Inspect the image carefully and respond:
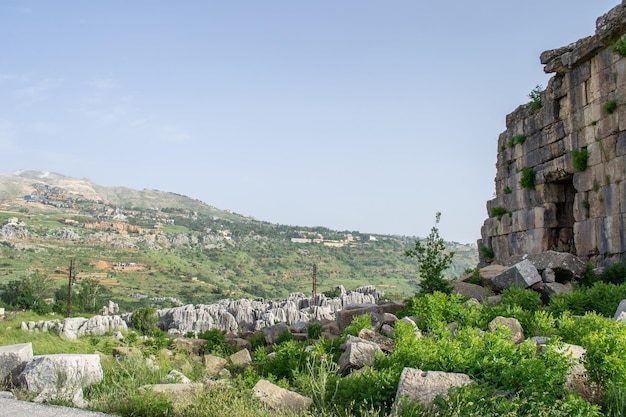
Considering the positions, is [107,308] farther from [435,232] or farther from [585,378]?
[585,378]

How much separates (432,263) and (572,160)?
5021mm

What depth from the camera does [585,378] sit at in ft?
19.9

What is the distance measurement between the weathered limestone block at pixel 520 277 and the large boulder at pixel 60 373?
896 cm

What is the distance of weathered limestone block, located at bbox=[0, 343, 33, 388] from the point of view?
9033 millimetres

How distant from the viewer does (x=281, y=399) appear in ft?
22.5

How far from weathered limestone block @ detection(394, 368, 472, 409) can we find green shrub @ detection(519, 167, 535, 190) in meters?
13.6

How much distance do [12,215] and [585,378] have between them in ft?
465

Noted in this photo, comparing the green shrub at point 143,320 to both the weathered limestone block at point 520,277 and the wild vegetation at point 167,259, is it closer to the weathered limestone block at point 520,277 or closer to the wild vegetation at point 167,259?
the wild vegetation at point 167,259

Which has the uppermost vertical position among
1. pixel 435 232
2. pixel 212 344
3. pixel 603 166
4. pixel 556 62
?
pixel 556 62

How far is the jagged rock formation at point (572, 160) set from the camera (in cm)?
1373

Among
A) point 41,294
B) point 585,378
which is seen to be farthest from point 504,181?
point 41,294

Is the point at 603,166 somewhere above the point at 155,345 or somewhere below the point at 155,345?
above

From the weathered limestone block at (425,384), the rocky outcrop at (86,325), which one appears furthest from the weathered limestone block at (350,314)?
the rocky outcrop at (86,325)

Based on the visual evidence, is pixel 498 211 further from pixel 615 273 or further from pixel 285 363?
pixel 285 363
